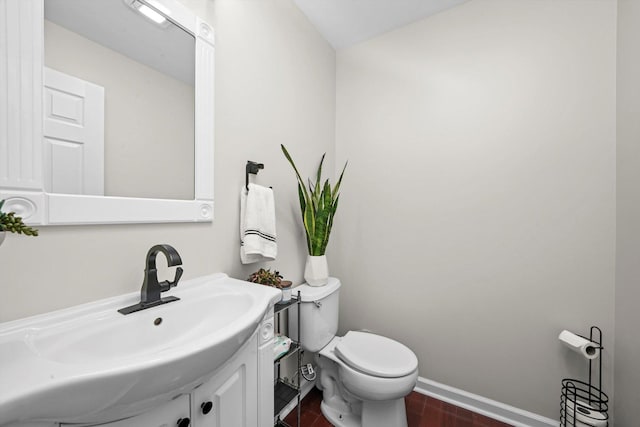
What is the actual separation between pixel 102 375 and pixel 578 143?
6.61ft

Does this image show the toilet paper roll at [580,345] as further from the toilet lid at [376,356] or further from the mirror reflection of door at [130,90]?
the mirror reflection of door at [130,90]

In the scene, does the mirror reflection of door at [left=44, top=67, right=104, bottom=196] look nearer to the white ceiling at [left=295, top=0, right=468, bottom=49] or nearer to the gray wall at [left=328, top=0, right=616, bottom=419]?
the white ceiling at [left=295, top=0, right=468, bottom=49]

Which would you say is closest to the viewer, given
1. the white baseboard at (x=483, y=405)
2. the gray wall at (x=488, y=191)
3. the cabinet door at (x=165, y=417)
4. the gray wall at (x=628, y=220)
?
the cabinet door at (x=165, y=417)

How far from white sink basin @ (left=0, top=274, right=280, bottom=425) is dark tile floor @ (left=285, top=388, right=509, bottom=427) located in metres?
1.06

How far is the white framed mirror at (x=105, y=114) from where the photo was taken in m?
0.66

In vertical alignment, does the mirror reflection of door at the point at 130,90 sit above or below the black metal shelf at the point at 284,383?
above

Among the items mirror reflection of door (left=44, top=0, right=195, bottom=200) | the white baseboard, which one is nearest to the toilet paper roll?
the white baseboard

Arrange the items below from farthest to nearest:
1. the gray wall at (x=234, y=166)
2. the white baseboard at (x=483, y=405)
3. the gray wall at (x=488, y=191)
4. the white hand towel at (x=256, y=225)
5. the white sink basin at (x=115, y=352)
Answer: the white baseboard at (x=483, y=405) < the gray wall at (x=488, y=191) < the white hand towel at (x=256, y=225) < the gray wall at (x=234, y=166) < the white sink basin at (x=115, y=352)

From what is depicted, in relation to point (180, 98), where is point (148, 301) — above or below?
below

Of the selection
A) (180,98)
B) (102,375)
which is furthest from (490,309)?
(180,98)

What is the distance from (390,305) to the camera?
5.96ft

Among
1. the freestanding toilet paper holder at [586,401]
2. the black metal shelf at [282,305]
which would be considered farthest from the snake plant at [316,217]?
the freestanding toilet paper holder at [586,401]

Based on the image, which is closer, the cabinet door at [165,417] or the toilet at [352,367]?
the cabinet door at [165,417]

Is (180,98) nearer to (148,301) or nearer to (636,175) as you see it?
(148,301)
